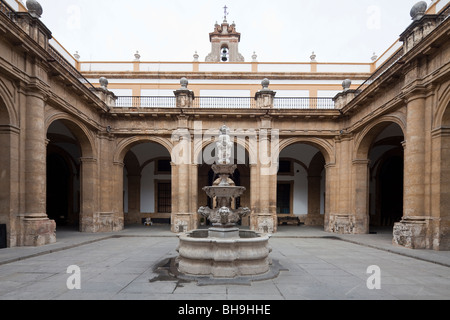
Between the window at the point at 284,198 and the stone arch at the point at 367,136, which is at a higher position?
the stone arch at the point at 367,136

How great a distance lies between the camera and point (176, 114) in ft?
45.9

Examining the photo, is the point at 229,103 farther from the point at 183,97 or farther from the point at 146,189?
the point at 146,189

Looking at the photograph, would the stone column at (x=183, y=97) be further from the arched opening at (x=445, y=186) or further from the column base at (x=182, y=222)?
the arched opening at (x=445, y=186)

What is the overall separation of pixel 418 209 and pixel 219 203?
270 inches

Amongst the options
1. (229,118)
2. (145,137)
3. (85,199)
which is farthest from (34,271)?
(229,118)

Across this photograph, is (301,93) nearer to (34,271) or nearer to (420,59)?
(420,59)

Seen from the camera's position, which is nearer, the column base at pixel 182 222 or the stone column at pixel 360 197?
the stone column at pixel 360 197

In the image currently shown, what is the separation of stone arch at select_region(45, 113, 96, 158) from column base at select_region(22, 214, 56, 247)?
416 centimetres

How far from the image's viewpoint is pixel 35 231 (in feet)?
28.6

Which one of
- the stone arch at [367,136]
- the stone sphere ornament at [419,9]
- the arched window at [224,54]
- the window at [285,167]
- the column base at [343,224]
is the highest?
the arched window at [224,54]

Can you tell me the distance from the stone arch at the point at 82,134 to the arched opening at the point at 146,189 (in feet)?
15.5

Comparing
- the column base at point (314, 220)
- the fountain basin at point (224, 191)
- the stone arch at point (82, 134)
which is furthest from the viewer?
the column base at point (314, 220)

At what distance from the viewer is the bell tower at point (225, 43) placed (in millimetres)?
20172
